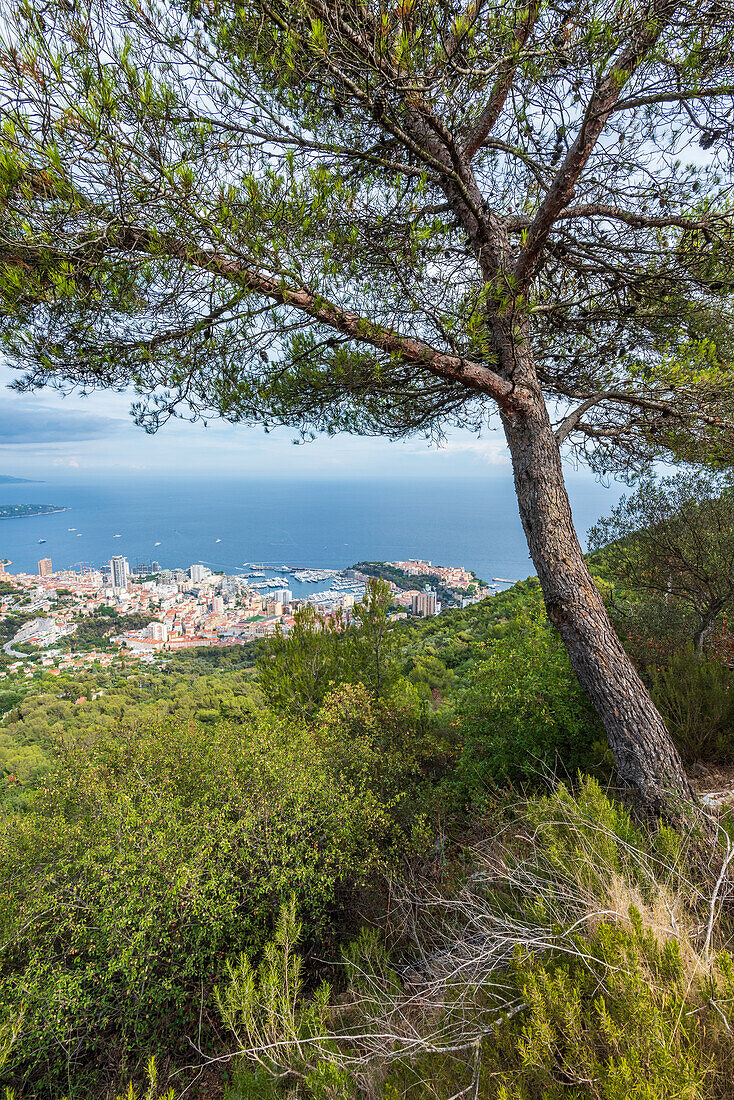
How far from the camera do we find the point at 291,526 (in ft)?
161

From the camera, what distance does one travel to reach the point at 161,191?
82.9 inches

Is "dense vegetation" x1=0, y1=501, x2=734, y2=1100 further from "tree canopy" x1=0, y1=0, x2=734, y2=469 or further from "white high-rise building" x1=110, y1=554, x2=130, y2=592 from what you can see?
"white high-rise building" x1=110, y1=554, x2=130, y2=592

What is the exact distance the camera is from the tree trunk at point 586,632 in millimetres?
2568

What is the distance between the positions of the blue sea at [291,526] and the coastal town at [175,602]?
3215 mm

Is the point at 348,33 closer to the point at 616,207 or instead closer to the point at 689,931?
the point at 616,207

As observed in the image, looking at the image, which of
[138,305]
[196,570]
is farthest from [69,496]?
[138,305]

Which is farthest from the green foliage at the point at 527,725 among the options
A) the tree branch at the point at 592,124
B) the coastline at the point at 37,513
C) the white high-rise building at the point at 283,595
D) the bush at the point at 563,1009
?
the coastline at the point at 37,513

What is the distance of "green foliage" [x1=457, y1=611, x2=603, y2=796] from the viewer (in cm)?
367

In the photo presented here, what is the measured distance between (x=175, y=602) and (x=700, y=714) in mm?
29810

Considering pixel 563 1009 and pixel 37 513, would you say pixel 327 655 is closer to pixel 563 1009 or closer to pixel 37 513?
pixel 563 1009

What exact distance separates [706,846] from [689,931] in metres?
1.00

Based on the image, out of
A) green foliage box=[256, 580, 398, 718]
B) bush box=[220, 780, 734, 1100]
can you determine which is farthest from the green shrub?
green foliage box=[256, 580, 398, 718]

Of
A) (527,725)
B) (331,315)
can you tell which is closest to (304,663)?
(527,725)

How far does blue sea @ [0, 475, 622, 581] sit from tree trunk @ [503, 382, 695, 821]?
12.8 meters
